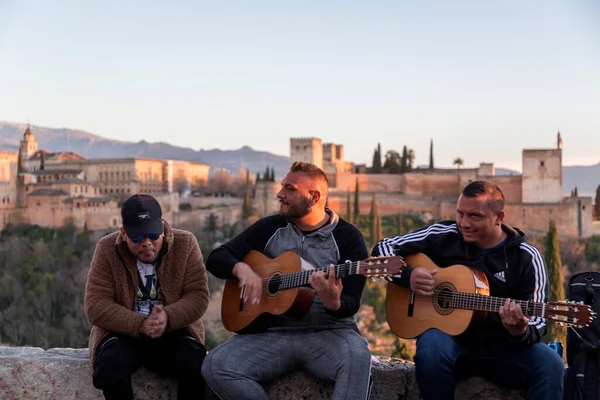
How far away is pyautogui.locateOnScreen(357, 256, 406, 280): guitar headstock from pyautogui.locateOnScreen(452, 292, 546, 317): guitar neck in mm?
310

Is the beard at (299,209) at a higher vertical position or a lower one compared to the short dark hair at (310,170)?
lower

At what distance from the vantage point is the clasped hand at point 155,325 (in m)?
3.41

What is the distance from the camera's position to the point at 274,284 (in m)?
3.53

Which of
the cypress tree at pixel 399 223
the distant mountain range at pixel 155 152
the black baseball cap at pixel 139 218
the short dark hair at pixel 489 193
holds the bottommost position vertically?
the cypress tree at pixel 399 223

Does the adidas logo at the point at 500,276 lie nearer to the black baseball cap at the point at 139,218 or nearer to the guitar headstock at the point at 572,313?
the guitar headstock at the point at 572,313

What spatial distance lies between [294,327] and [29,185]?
46388 millimetres

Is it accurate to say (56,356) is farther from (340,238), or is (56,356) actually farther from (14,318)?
(14,318)

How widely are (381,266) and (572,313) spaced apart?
0.80 m

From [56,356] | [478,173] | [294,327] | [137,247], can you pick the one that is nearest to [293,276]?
[294,327]

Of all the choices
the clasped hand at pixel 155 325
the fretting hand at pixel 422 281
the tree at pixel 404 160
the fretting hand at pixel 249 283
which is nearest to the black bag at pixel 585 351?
the fretting hand at pixel 422 281

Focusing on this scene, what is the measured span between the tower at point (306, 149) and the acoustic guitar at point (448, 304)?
3915 cm

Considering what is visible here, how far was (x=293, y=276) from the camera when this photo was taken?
3.44m

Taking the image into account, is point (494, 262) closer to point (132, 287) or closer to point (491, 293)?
point (491, 293)

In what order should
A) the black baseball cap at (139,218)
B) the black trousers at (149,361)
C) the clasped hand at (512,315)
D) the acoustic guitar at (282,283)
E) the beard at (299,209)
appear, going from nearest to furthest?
the clasped hand at (512,315) → the acoustic guitar at (282,283) → the black trousers at (149,361) → the black baseball cap at (139,218) → the beard at (299,209)
